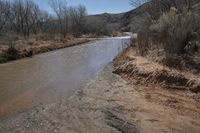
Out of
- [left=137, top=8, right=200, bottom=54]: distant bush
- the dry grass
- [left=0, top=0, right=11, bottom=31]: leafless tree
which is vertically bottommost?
the dry grass

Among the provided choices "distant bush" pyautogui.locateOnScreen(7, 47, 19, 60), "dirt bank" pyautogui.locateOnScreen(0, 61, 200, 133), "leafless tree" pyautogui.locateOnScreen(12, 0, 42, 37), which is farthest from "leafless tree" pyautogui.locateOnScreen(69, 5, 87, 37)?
"dirt bank" pyautogui.locateOnScreen(0, 61, 200, 133)

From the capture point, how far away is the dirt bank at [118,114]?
7.34 meters

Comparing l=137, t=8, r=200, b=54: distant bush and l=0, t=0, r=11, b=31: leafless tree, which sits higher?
l=0, t=0, r=11, b=31: leafless tree

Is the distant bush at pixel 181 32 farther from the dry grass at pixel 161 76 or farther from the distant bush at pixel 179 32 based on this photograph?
the dry grass at pixel 161 76

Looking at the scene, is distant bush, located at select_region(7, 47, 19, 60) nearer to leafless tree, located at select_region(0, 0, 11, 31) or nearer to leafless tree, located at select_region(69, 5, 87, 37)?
leafless tree, located at select_region(0, 0, 11, 31)

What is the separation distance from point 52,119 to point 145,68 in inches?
231

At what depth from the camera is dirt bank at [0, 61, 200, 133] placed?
7.34 metres

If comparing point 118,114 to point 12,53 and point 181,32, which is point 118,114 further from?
point 12,53

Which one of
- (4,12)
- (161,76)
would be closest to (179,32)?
Answer: (161,76)

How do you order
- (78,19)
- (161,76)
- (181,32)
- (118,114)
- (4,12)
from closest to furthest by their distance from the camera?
(118,114) < (161,76) < (181,32) < (4,12) < (78,19)

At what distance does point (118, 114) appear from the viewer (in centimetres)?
835

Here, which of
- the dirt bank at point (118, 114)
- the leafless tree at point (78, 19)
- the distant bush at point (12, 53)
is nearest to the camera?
the dirt bank at point (118, 114)

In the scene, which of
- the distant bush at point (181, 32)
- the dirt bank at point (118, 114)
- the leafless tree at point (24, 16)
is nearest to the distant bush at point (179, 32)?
the distant bush at point (181, 32)

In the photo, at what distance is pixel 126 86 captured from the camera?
38.9 feet
